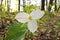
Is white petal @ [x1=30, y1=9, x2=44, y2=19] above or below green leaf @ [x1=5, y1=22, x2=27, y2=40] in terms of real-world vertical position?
above

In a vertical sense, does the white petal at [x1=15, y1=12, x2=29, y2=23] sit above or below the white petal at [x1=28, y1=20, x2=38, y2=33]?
above

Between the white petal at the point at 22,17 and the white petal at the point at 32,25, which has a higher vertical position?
the white petal at the point at 22,17

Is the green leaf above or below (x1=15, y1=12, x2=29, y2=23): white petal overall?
below

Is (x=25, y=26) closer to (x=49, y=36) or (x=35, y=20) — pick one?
(x=35, y=20)

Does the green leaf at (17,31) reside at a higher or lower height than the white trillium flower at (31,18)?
lower

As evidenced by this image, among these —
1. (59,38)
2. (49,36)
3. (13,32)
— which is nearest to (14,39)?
(13,32)

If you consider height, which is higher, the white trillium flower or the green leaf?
the white trillium flower

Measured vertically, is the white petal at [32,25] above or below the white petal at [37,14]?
below

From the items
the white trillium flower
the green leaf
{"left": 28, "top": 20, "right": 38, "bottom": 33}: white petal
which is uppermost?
the white trillium flower

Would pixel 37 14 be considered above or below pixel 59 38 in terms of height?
above

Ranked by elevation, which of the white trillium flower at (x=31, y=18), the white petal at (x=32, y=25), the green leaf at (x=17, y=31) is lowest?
the green leaf at (x=17, y=31)

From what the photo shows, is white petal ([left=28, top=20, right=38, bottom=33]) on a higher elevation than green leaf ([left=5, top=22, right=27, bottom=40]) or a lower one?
higher
